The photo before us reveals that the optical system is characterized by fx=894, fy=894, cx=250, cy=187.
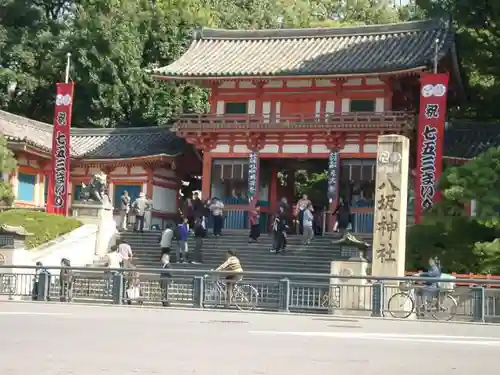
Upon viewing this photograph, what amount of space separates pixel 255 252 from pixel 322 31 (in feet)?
Answer: 42.0

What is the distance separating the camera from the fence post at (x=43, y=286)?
2241cm

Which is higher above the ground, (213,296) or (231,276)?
(231,276)

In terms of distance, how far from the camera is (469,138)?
115 feet

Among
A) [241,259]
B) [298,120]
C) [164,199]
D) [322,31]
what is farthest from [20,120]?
[241,259]

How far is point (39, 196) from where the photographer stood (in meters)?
40.8

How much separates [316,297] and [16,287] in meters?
7.99

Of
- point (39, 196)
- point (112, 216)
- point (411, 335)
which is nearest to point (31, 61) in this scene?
point (39, 196)

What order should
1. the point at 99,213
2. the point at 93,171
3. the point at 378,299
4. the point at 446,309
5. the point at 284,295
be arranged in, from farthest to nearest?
the point at 93,171
the point at 99,213
the point at 284,295
the point at 378,299
the point at 446,309

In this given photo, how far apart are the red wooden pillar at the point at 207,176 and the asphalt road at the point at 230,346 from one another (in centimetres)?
2024

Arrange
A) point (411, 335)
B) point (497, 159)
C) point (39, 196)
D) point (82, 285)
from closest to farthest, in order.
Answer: point (411, 335)
point (82, 285)
point (497, 159)
point (39, 196)

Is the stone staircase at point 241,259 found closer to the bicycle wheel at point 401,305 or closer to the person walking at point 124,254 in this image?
the bicycle wheel at point 401,305

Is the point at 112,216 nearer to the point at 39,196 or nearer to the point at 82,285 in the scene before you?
the point at 39,196

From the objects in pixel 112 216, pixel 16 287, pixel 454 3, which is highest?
pixel 454 3

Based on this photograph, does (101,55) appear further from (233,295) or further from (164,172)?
(233,295)
